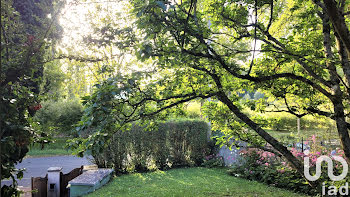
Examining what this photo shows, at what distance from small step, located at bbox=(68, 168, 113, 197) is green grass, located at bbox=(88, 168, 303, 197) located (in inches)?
6.2

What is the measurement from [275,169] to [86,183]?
4.32 metres

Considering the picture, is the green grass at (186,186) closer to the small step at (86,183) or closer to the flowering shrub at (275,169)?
the small step at (86,183)

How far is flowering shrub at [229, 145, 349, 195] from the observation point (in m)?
5.00

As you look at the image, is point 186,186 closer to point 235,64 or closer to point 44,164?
point 235,64

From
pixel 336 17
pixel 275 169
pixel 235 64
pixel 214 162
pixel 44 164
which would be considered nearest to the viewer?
pixel 336 17

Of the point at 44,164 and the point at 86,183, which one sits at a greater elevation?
the point at 86,183

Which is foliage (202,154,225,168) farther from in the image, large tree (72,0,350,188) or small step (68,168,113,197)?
large tree (72,0,350,188)

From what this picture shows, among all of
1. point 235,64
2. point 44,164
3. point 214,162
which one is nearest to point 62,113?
point 44,164

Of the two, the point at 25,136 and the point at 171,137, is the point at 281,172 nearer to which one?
the point at 171,137

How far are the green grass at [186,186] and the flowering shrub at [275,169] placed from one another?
0.27m

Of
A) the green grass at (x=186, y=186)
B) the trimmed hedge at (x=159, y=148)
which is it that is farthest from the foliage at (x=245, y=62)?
the trimmed hedge at (x=159, y=148)

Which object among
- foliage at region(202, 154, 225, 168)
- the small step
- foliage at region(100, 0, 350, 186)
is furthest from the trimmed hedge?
foliage at region(100, 0, 350, 186)

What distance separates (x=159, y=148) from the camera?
26.3ft

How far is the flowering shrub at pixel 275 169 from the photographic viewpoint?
500 centimetres
